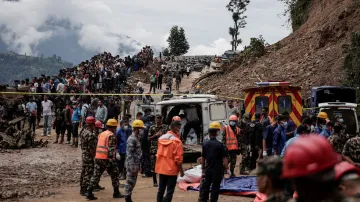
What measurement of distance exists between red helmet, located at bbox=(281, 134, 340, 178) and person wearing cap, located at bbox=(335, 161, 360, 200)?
0.91 ft

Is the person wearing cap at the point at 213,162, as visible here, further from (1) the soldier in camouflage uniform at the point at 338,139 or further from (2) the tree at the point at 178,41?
(2) the tree at the point at 178,41

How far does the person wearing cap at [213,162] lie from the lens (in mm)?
9164

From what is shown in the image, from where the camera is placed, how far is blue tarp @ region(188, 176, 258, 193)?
11.2 metres

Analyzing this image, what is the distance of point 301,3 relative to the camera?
39812 millimetres

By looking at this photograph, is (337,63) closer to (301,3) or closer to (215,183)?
(301,3)

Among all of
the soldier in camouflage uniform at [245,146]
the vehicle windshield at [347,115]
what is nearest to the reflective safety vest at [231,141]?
the soldier in camouflage uniform at [245,146]

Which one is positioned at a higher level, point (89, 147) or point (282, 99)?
point (282, 99)

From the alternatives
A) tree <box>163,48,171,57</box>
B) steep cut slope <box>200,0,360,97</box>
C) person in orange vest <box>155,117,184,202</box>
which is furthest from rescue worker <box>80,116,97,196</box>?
tree <box>163,48,171,57</box>

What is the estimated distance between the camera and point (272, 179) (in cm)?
369

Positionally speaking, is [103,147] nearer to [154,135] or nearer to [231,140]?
[154,135]

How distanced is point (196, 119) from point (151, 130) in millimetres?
3258

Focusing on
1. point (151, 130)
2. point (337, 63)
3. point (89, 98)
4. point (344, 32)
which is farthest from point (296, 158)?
point (344, 32)

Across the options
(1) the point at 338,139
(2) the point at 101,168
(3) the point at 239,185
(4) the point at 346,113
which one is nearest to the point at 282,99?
(4) the point at 346,113

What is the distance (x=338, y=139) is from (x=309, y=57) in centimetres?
2307
